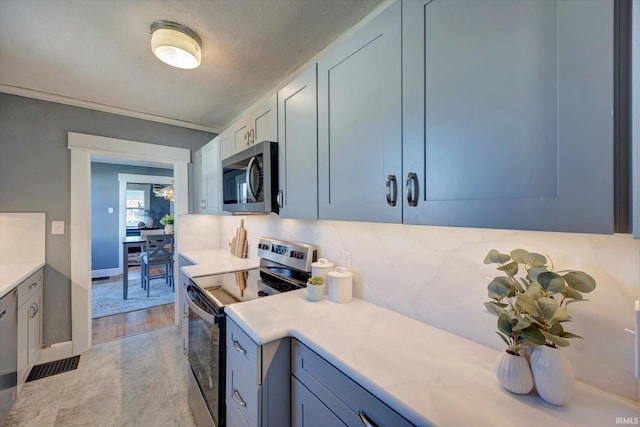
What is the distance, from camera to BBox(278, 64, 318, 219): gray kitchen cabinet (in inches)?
50.1

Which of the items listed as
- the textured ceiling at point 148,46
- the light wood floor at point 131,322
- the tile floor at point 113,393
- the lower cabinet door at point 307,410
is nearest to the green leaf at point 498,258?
the lower cabinet door at point 307,410

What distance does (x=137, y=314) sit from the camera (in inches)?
136

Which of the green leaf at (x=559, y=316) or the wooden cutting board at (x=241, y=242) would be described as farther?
the wooden cutting board at (x=241, y=242)

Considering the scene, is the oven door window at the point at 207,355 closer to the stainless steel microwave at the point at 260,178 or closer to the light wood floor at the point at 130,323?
the stainless steel microwave at the point at 260,178

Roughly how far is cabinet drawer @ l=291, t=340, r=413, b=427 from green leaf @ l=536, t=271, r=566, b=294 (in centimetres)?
48

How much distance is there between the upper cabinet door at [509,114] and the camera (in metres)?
0.52

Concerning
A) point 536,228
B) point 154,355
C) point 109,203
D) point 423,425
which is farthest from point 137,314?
point 536,228

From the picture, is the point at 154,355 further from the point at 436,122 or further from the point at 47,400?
the point at 436,122

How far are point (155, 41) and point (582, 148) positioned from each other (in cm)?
191

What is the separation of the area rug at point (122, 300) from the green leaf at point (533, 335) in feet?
14.4

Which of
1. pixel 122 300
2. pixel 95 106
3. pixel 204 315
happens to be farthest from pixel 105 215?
pixel 204 315

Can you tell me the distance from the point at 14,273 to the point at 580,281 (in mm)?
3167

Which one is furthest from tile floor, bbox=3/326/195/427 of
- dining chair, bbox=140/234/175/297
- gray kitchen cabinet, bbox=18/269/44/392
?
dining chair, bbox=140/234/175/297

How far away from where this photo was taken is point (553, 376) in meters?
0.63
